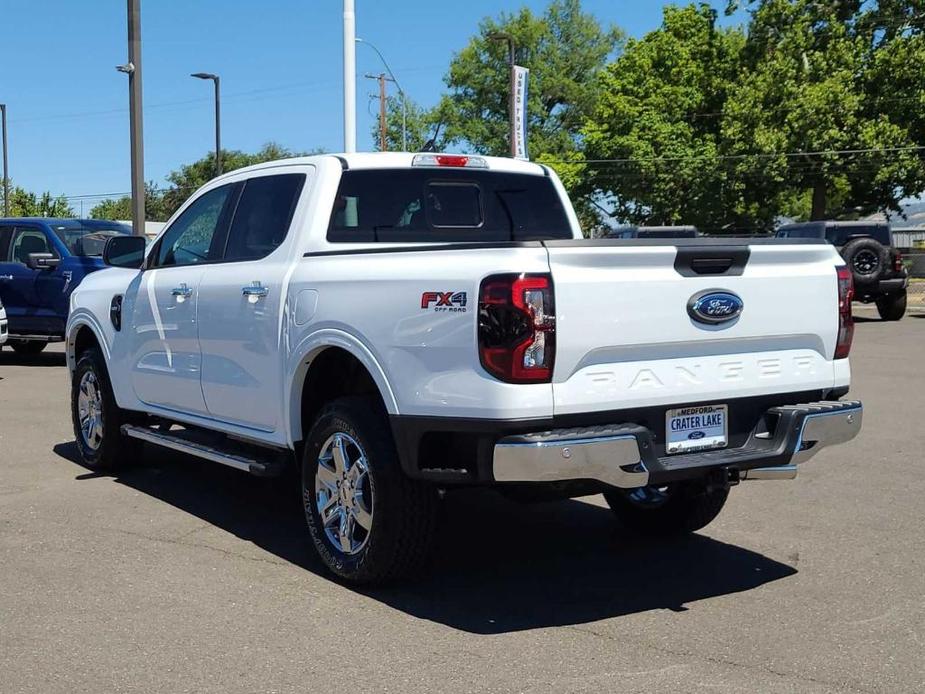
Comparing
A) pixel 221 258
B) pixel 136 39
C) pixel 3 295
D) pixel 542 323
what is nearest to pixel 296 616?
pixel 542 323

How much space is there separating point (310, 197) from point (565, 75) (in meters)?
74.1

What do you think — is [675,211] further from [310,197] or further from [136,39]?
[310,197]

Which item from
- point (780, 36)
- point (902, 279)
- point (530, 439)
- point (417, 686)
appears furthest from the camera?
point (780, 36)

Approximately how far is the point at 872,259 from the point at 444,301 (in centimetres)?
1950

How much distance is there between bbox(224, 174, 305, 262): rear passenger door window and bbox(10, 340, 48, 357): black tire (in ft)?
38.0

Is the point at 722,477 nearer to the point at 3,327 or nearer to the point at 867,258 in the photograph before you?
the point at 3,327

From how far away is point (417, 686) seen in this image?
3980 mm

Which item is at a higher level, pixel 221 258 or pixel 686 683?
pixel 221 258

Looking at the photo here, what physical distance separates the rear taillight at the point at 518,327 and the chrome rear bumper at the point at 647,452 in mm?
251

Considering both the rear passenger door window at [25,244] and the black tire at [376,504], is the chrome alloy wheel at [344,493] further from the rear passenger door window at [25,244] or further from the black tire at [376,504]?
the rear passenger door window at [25,244]

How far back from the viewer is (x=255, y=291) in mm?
5785

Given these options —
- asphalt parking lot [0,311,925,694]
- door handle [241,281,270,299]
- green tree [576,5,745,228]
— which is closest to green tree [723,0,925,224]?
green tree [576,5,745,228]

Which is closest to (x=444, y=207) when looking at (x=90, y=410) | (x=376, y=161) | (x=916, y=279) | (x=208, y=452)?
(x=376, y=161)

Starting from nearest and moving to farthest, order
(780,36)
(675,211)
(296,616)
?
1. (296,616)
2. (780,36)
3. (675,211)
